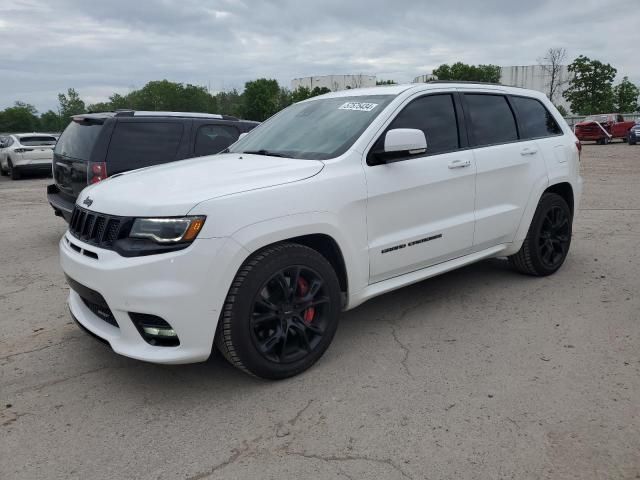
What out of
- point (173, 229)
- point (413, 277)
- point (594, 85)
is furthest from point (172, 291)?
point (594, 85)

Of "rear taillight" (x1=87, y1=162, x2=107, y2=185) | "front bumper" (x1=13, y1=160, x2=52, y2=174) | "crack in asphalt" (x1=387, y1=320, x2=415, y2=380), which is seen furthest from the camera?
"front bumper" (x1=13, y1=160, x2=52, y2=174)

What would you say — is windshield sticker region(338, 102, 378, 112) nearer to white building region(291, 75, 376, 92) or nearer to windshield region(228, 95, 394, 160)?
windshield region(228, 95, 394, 160)

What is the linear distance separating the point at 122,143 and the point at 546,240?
4738 mm

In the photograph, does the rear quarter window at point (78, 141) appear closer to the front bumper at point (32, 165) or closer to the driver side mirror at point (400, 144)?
the driver side mirror at point (400, 144)

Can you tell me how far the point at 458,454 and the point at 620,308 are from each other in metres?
2.56

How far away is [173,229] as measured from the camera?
2838mm

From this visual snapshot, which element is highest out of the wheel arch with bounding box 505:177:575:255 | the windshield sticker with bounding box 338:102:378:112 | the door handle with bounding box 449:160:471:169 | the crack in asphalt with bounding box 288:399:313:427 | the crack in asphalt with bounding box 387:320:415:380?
the windshield sticker with bounding box 338:102:378:112

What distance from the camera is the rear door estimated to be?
438 cm

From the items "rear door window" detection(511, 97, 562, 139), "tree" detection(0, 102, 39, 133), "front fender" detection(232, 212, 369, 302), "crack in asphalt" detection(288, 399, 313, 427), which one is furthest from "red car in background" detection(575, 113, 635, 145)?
"tree" detection(0, 102, 39, 133)

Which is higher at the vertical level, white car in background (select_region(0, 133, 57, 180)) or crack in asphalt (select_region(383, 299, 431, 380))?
white car in background (select_region(0, 133, 57, 180))

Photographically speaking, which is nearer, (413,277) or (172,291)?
(172,291)

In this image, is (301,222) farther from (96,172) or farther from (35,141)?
(35,141)

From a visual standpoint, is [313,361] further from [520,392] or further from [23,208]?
[23,208]

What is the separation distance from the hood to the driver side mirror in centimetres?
44
